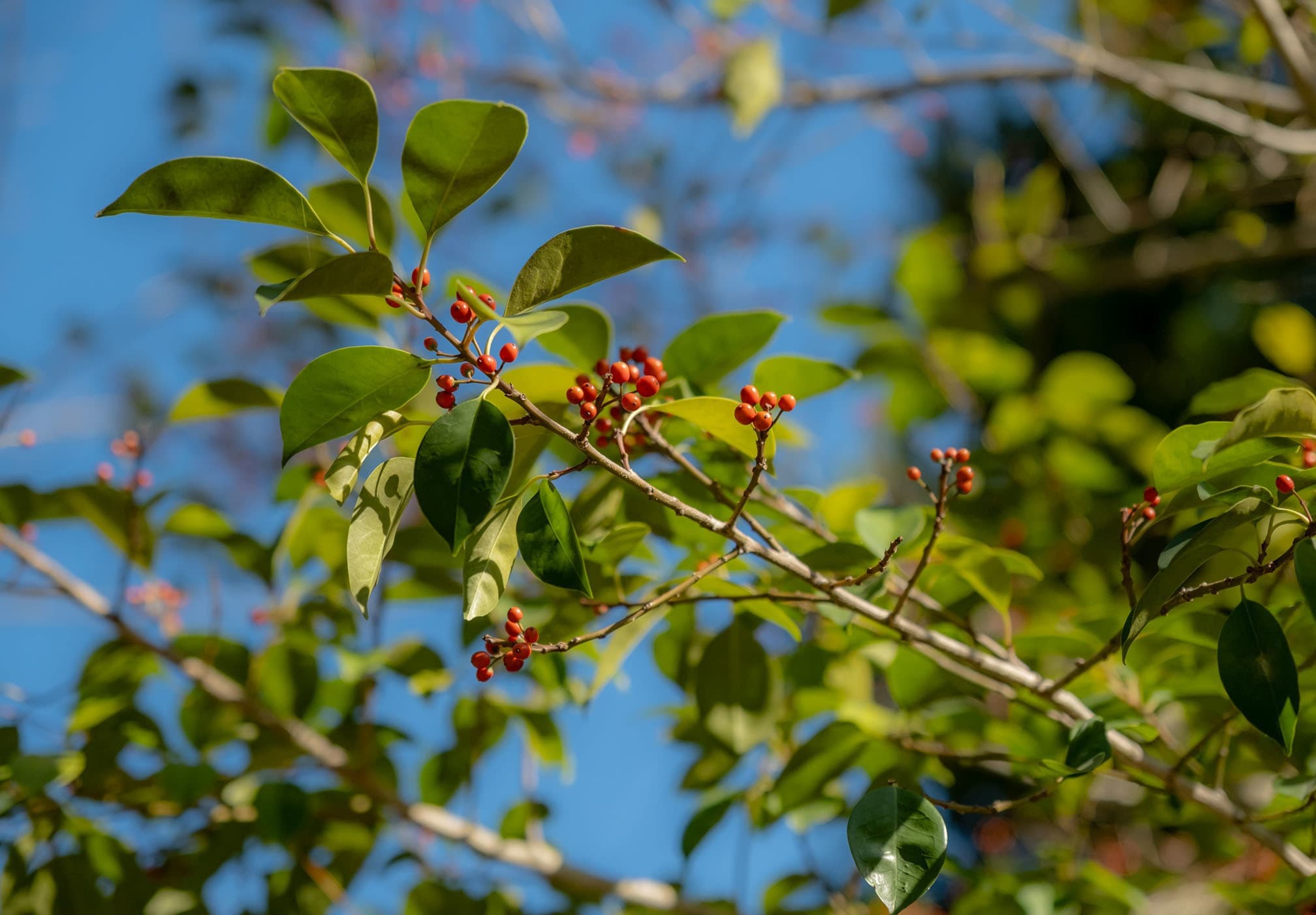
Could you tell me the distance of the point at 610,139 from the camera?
5.47 m

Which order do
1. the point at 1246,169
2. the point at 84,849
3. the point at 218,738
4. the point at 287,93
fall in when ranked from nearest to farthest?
the point at 287,93 → the point at 84,849 → the point at 218,738 → the point at 1246,169

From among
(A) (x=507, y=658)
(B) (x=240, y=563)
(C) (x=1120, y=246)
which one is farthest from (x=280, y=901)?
(C) (x=1120, y=246)

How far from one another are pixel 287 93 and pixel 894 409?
1.44 meters

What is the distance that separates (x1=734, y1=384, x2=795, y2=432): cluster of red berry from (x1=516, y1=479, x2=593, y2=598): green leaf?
6.4 inches

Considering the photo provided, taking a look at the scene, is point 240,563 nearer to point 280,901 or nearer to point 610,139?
point 280,901

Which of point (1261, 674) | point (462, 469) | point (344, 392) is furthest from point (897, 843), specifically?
point (344, 392)

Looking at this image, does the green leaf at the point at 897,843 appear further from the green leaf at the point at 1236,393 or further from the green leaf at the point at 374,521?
the green leaf at the point at 1236,393

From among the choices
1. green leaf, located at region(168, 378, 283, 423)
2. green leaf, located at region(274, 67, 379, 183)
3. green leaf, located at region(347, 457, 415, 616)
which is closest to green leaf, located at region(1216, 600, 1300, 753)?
green leaf, located at region(347, 457, 415, 616)

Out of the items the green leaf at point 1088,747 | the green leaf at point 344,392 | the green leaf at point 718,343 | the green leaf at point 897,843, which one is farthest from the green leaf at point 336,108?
the green leaf at point 1088,747

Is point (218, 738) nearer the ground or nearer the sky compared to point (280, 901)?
nearer the sky

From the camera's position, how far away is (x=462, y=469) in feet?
2.15

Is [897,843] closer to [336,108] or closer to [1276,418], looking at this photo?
[1276,418]

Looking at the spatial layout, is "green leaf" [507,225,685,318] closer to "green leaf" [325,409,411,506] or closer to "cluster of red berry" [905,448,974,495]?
"green leaf" [325,409,411,506]

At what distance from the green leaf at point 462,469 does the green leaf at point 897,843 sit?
0.37 meters
